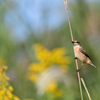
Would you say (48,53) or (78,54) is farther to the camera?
(48,53)

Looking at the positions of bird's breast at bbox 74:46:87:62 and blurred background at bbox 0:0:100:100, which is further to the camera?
blurred background at bbox 0:0:100:100

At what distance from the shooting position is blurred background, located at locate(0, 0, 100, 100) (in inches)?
116

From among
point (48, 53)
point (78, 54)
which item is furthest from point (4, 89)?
point (48, 53)

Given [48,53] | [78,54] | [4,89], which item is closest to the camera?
[4,89]

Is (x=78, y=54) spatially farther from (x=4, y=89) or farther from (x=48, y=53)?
(x=48, y=53)

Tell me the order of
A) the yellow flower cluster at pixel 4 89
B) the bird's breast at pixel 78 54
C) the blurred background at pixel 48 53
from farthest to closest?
1. the blurred background at pixel 48 53
2. the bird's breast at pixel 78 54
3. the yellow flower cluster at pixel 4 89

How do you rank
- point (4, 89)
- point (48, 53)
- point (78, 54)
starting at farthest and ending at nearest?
point (48, 53) → point (78, 54) → point (4, 89)

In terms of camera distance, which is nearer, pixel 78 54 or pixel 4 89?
pixel 4 89

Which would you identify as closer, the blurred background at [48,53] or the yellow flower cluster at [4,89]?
the yellow flower cluster at [4,89]

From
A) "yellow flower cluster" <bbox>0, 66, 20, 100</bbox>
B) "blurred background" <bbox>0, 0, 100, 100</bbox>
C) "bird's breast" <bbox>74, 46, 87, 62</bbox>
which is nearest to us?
"yellow flower cluster" <bbox>0, 66, 20, 100</bbox>

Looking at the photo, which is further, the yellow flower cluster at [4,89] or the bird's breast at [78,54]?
the bird's breast at [78,54]

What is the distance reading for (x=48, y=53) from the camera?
373 centimetres

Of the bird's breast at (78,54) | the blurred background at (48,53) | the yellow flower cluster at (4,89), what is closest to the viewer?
the yellow flower cluster at (4,89)

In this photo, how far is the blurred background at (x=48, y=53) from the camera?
9.67ft
